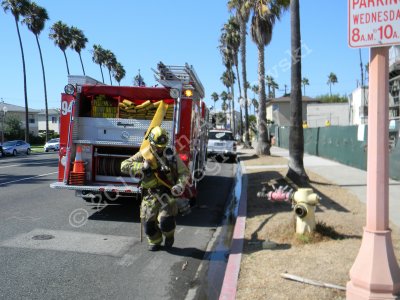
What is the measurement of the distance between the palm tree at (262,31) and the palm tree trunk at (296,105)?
31.4 feet

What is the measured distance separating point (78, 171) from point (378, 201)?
20.1 feet

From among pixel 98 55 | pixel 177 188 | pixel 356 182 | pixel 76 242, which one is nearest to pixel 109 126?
pixel 76 242

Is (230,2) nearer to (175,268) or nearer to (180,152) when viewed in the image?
→ (180,152)

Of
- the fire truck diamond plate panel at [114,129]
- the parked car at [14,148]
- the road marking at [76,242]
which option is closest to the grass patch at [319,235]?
the road marking at [76,242]

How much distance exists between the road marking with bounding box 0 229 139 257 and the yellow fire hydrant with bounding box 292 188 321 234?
2.53 meters

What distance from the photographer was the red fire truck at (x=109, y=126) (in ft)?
28.4

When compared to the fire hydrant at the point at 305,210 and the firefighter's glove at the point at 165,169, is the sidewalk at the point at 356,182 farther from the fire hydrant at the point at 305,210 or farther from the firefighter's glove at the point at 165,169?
the firefighter's glove at the point at 165,169

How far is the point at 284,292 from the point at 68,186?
17.1 ft

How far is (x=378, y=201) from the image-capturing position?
3.95 metres

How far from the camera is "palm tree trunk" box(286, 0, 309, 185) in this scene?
39.0ft

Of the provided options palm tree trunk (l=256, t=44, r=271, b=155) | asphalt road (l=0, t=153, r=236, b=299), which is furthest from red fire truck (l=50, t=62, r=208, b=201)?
palm tree trunk (l=256, t=44, r=271, b=155)

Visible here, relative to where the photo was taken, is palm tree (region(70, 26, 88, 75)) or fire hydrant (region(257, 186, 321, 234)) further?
palm tree (region(70, 26, 88, 75))

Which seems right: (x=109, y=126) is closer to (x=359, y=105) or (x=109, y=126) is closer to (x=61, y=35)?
(x=359, y=105)

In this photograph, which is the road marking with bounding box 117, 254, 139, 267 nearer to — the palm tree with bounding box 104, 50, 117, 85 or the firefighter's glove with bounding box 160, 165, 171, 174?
the firefighter's glove with bounding box 160, 165, 171, 174
